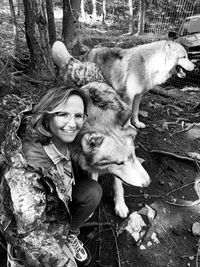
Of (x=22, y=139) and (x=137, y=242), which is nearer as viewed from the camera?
(x=22, y=139)

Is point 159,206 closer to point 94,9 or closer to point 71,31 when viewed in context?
point 71,31

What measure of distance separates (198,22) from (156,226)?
285 inches

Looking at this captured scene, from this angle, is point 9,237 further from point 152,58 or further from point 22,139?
point 152,58

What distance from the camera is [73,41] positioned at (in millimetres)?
5930

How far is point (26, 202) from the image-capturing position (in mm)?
1434

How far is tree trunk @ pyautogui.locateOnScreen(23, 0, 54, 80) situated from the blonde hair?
2.23m

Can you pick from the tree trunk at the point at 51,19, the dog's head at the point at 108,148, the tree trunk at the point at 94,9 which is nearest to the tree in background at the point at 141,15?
the tree trunk at the point at 51,19

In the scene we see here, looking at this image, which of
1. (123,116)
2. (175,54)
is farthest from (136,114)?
(123,116)

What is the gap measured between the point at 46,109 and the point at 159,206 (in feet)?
6.61

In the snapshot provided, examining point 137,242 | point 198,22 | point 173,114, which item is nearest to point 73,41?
point 173,114

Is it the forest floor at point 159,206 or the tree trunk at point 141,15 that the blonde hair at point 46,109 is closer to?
the forest floor at point 159,206

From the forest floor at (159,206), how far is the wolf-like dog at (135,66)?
2.28ft

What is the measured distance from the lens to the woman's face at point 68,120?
155cm

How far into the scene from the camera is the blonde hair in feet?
5.00
